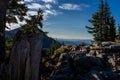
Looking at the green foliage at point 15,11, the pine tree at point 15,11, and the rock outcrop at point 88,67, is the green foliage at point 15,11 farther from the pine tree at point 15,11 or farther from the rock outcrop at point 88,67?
the rock outcrop at point 88,67

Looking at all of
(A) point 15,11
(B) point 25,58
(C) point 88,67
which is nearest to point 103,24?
(A) point 15,11

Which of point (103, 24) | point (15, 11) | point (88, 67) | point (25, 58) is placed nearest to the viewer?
point (25, 58)

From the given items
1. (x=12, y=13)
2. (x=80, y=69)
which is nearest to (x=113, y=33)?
(x=12, y=13)

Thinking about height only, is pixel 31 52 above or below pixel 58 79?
above

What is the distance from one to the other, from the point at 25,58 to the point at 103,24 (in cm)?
5364

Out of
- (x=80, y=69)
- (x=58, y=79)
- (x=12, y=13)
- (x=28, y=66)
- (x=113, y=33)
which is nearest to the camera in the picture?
(x=28, y=66)

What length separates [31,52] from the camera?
11078mm

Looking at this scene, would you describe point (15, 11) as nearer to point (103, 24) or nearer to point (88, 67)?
point (88, 67)

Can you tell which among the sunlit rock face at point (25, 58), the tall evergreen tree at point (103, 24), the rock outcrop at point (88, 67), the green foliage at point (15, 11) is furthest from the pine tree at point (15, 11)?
the tall evergreen tree at point (103, 24)

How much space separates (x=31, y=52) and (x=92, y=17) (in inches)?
2208

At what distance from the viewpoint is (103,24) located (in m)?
62.7

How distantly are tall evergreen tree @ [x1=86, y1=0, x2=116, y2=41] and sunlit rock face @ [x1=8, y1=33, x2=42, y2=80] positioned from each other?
5010cm

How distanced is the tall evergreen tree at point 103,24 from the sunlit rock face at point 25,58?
1972 inches

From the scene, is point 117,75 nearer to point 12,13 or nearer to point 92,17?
point 12,13
